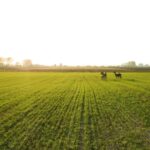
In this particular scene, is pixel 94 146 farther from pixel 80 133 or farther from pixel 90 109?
pixel 90 109

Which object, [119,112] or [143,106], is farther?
[143,106]

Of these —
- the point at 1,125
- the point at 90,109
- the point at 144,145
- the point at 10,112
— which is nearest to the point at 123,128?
the point at 144,145

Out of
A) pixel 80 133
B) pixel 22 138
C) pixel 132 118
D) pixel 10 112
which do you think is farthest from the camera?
pixel 10 112

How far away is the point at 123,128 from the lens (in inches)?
340

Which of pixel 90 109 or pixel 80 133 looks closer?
pixel 80 133

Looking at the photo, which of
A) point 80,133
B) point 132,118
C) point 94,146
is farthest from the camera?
point 132,118

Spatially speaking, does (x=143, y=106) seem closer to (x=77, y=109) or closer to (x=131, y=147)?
(x=77, y=109)

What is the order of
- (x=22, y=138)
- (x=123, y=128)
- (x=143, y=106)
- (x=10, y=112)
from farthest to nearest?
(x=143, y=106) < (x=10, y=112) < (x=123, y=128) < (x=22, y=138)

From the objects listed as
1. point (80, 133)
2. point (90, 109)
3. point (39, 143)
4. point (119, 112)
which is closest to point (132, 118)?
point (119, 112)

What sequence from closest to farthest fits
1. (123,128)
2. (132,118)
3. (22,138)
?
1. (22,138)
2. (123,128)
3. (132,118)

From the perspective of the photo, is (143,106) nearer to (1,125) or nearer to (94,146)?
(94,146)

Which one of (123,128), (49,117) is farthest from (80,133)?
(49,117)

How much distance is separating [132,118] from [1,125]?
21.5 ft

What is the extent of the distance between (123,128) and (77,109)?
3848 mm
